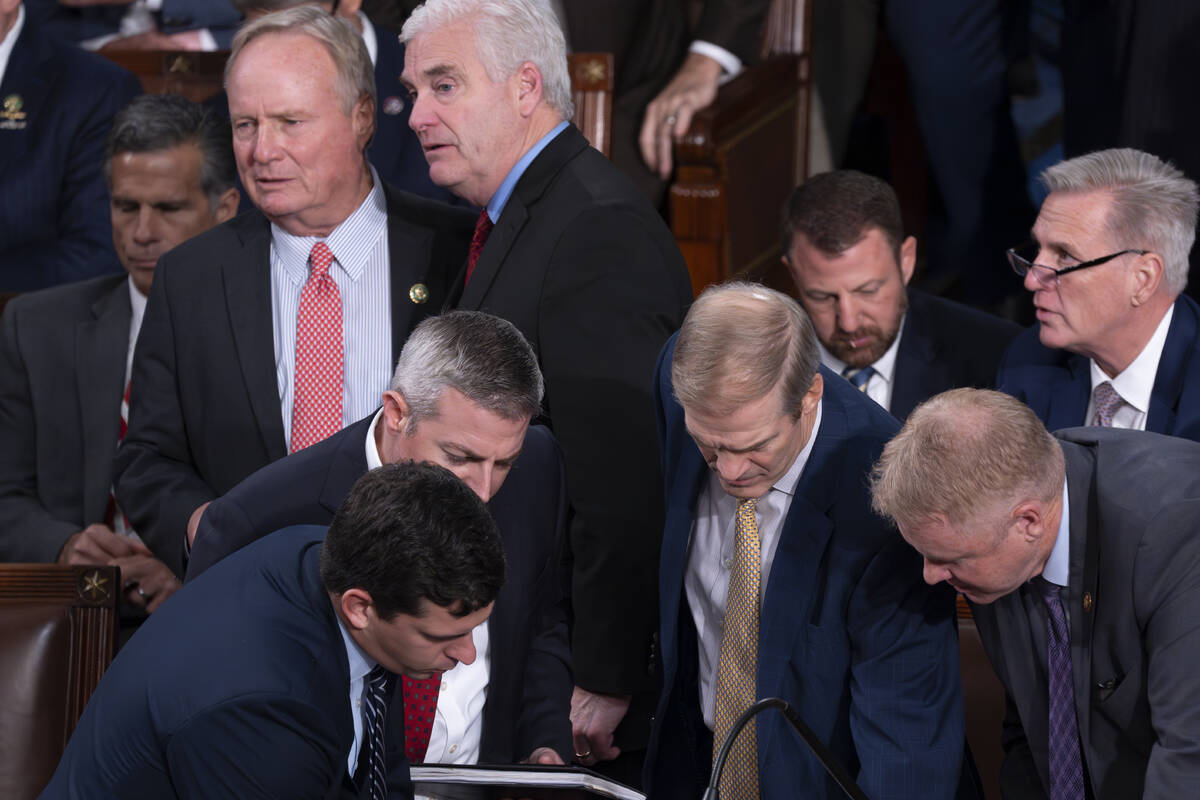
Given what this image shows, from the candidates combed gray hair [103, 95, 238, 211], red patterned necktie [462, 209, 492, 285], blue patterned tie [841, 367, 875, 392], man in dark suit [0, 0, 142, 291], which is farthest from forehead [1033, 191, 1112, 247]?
man in dark suit [0, 0, 142, 291]

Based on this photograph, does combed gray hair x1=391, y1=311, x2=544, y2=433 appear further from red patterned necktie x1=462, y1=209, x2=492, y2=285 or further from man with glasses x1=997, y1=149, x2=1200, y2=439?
Result: man with glasses x1=997, y1=149, x2=1200, y2=439

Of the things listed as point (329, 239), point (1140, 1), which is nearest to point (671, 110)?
point (1140, 1)

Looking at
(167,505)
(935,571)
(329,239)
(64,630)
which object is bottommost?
(64,630)

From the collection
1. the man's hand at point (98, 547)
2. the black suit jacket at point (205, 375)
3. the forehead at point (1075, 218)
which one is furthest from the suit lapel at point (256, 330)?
the forehead at point (1075, 218)

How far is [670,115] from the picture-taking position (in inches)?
165

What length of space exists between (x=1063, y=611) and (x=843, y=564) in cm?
33

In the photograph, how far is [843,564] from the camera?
2268mm

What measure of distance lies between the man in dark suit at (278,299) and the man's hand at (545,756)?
0.77 metres

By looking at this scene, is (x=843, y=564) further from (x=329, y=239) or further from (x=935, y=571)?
(x=329, y=239)

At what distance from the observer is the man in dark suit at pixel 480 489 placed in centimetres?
230

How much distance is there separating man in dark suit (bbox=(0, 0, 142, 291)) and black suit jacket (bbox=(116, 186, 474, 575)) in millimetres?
1315

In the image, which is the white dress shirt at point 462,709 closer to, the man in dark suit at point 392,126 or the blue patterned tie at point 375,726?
the blue patterned tie at point 375,726

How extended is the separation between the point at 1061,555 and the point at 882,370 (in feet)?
4.49

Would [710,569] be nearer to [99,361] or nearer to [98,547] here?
[98,547]
